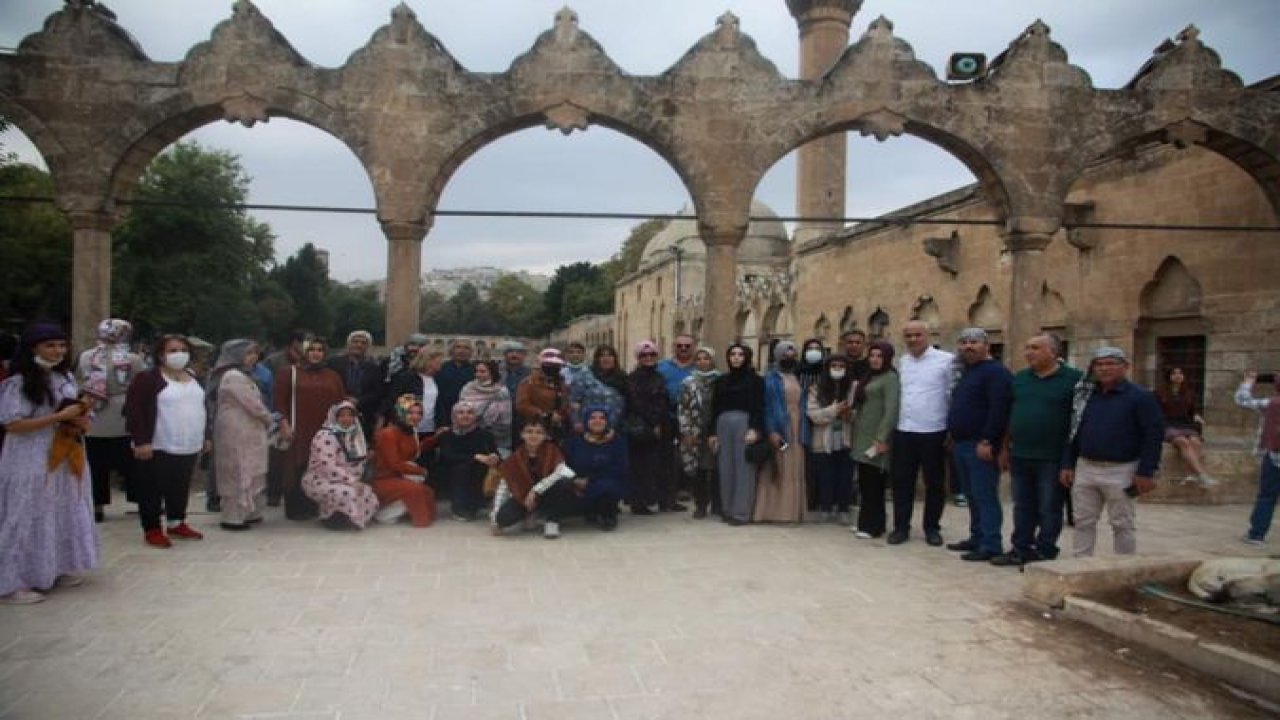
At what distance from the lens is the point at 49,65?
29.6 feet

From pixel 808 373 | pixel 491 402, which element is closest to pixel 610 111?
pixel 491 402

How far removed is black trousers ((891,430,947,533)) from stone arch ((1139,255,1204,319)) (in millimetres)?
7270

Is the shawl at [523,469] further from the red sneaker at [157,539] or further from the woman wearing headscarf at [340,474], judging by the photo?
the red sneaker at [157,539]

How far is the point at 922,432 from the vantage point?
677 centimetres

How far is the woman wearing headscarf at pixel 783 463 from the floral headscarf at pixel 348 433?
354cm

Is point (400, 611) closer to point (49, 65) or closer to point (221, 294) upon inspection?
point (49, 65)

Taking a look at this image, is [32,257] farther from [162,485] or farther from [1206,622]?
[1206,622]

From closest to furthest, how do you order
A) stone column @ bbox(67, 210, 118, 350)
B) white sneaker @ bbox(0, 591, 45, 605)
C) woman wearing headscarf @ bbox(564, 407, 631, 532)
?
white sneaker @ bbox(0, 591, 45, 605)
woman wearing headscarf @ bbox(564, 407, 631, 532)
stone column @ bbox(67, 210, 118, 350)

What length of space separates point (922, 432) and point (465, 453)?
13.0 feet

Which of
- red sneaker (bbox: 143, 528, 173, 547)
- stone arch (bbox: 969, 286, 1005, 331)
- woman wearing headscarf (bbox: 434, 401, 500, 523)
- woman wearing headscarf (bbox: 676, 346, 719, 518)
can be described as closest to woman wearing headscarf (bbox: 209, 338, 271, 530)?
red sneaker (bbox: 143, 528, 173, 547)

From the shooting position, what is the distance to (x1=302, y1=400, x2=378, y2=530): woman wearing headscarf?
6.93m

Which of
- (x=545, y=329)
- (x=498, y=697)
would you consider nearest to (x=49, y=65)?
(x=498, y=697)

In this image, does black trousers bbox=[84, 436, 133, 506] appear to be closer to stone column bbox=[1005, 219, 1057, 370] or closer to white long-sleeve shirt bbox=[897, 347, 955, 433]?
white long-sleeve shirt bbox=[897, 347, 955, 433]

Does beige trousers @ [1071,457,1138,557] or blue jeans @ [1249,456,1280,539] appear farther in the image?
blue jeans @ [1249,456,1280,539]
